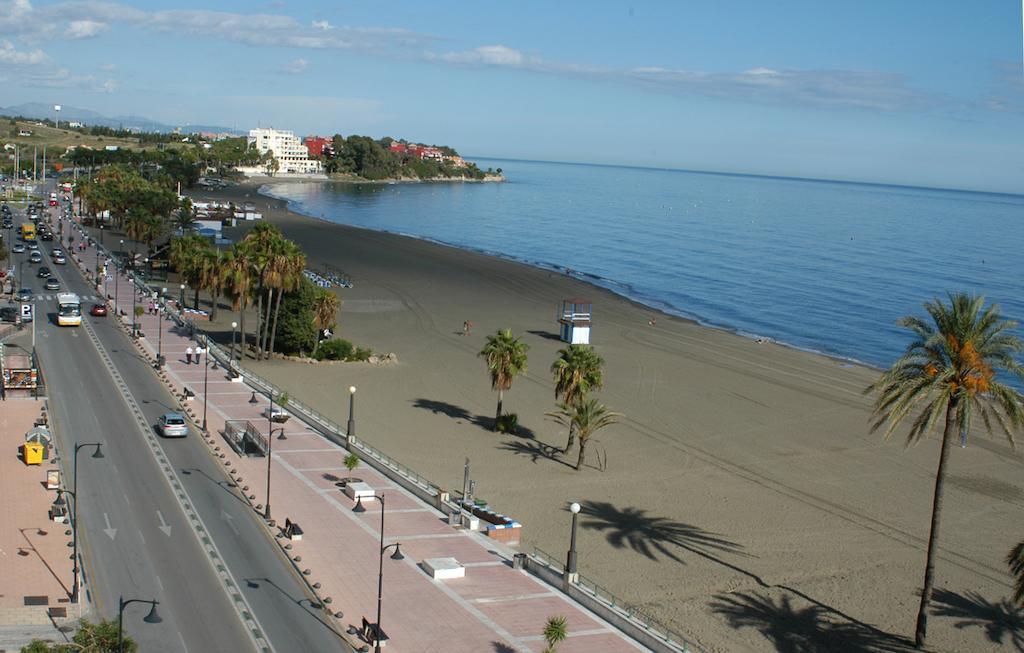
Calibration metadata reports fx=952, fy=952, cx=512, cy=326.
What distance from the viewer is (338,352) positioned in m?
59.5

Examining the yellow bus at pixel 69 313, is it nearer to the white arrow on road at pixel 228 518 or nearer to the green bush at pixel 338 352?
the green bush at pixel 338 352

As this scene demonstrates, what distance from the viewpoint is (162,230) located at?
103m

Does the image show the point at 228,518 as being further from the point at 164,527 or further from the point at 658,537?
the point at 658,537

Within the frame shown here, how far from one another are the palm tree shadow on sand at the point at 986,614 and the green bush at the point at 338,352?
1476 inches

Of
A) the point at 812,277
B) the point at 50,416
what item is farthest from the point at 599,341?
the point at 812,277

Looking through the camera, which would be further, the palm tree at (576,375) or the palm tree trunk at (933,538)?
the palm tree at (576,375)

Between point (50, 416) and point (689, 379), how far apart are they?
36579mm

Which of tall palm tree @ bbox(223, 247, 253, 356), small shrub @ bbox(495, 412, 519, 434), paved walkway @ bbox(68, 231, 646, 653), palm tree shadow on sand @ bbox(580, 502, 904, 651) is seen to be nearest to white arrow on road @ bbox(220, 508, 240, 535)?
paved walkway @ bbox(68, 231, 646, 653)

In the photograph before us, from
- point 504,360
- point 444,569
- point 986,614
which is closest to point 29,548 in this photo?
point 444,569

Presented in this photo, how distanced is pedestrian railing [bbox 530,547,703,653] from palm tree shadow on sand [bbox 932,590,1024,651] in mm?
9403

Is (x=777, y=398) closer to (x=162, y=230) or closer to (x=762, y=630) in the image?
(x=762, y=630)

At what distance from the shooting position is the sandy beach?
29969mm

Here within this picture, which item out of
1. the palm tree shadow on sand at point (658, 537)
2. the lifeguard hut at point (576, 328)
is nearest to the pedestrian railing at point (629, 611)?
the palm tree shadow on sand at point (658, 537)

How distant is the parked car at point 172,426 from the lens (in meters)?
40.1
